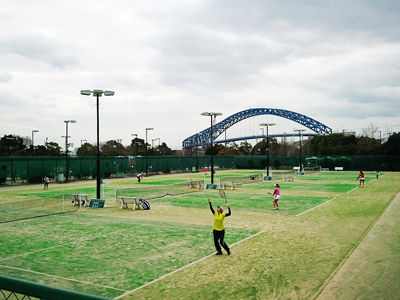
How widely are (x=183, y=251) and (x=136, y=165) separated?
45.7 meters

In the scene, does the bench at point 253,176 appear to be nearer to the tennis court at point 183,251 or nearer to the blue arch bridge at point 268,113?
the tennis court at point 183,251

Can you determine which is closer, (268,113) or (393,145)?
(393,145)

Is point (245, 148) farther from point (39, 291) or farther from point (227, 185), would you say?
point (39, 291)

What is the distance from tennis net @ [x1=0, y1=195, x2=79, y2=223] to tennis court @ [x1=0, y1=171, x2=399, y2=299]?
3.99ft

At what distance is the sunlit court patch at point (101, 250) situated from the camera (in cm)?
927

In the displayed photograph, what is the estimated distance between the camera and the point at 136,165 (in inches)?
2223

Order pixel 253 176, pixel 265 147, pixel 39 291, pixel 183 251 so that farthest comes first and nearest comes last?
pixel 265 147, pixel 253 176, pixel 183 251, pixel 39 291

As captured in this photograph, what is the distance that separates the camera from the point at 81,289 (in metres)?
8.39

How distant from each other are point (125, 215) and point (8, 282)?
53.5 ft

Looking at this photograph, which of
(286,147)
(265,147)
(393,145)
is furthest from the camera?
(265,147)

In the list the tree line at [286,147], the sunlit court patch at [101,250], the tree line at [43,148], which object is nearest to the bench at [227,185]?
the sunlit court patch at [101,250]

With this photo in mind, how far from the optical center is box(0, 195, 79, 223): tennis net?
1904 centimetres

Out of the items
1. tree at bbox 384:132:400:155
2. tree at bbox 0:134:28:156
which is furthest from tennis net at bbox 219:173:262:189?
tree at bbox 0:134:28:156

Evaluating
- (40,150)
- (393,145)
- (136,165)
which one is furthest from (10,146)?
(393,145)
